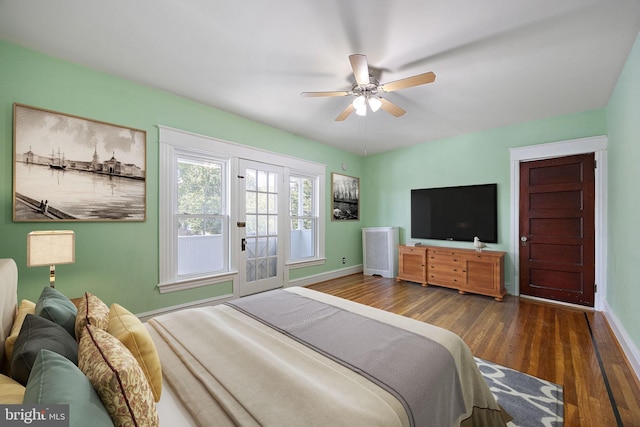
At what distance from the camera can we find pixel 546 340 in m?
2.45

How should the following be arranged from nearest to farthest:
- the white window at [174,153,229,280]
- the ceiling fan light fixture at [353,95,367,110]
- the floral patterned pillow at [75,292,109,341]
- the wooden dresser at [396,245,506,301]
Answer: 1. the floral patterned pillow at [75,292,109,341]
2. the ceiling fan light fixture at [353,95,367,110]
3. the white window at [174,153,229,280]
4. the wooden dresser at [396,245,506,301]

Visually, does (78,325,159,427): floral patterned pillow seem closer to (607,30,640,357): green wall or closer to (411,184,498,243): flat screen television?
(607,30,640,357): green wall

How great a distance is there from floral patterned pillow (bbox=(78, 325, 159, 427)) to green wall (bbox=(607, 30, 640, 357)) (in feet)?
10.5

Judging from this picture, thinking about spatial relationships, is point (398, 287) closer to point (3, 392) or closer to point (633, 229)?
point (633, 229)

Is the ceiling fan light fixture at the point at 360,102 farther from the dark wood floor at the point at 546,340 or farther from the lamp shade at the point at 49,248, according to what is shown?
the lamp shade at the point at 49,248

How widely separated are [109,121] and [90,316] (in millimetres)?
2289

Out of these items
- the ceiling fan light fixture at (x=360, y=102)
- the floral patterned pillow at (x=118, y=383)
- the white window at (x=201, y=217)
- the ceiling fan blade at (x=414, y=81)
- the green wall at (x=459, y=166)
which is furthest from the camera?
the green wall at (x=459, y=166)

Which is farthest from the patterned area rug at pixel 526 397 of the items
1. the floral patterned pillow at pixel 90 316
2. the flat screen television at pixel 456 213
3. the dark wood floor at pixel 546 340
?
the flat screen television at pixel 456 213

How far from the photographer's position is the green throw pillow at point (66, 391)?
0.57 metres

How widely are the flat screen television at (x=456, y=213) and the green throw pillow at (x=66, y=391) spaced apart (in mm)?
4712

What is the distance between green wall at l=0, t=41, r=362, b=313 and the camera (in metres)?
2.08

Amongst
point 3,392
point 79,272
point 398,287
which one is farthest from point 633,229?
point 79,272

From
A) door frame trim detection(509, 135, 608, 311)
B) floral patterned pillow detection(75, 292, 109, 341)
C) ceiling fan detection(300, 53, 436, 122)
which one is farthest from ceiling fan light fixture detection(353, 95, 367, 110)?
door frame trim detection(509, 135, 608, 311)

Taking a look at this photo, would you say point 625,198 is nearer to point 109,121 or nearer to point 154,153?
point 154,153
